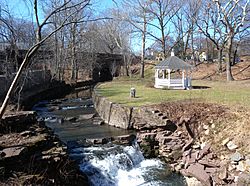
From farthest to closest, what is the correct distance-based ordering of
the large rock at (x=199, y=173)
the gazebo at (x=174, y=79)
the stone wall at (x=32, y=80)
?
the gazebo at (x=174, y=79)
the stone wall at (x=32, y=80)
the large rock at (x=199, y=173)

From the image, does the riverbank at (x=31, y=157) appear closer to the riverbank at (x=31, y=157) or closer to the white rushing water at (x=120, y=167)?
the riverbank at (x=31, y=157)

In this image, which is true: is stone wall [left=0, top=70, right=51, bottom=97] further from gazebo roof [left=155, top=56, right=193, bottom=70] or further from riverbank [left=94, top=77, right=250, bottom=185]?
gazebo roof [left=155, top=56, right=193, bottom=70]

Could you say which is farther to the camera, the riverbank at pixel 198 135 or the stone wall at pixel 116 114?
the stone wall at pixel 116 114

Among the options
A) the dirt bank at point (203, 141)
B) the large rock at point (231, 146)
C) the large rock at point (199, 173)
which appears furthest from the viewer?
the large rock at point (231, 146)

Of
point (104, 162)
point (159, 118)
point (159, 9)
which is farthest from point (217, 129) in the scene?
point (159, 9)

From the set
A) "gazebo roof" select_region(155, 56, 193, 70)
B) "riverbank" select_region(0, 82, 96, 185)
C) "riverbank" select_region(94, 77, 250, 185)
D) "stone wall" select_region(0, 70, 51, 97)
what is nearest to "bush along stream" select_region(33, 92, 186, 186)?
"riverbank" select_region(94, 77, 250, 185)

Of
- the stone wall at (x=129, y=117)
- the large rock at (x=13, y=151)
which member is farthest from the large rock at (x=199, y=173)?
the large rock at (x=13, y=151)

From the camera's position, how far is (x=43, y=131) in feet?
29.8

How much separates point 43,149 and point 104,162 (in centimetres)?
225

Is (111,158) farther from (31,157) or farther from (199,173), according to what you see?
(31,157)

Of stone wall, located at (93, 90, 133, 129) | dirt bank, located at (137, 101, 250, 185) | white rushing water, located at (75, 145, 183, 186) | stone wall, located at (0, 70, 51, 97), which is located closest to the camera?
dirt bank, located at (137, 101, 250, 185)

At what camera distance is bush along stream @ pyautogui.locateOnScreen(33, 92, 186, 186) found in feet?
29.2

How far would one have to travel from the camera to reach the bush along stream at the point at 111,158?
891cm

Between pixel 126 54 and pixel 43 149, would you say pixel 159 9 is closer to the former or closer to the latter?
pixel 126 54
